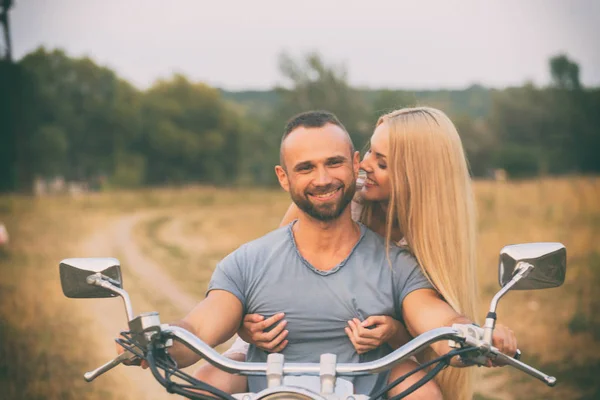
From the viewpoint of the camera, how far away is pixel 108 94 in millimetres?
19547

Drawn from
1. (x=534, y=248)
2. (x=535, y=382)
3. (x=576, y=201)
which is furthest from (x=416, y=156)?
(x=576, y=201)

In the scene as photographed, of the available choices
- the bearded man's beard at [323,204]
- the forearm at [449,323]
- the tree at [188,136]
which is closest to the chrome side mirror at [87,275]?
the bearded man's beard at [323,204]

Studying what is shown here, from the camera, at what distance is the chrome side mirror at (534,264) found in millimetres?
2510

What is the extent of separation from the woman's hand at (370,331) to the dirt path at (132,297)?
16.6 feet

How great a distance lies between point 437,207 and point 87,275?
124 cm

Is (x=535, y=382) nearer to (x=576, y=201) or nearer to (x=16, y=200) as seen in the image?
(x=576, y=201)

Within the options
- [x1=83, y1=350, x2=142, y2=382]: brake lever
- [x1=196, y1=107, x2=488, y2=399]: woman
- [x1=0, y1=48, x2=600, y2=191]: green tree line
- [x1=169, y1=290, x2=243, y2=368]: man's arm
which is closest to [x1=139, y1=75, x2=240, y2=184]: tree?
[x1=0, y1=48, x2=600, y2=191]: green tree line

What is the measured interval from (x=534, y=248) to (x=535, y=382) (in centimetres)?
559

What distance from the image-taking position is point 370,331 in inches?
104

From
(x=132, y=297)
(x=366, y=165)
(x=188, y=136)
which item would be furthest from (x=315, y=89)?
(x=366, y=165)

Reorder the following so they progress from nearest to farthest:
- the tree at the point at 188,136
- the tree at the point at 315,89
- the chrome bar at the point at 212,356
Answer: the chrome bar at the point at 212,356, the tree at the point at 315,89, the tree at the point at 188,136

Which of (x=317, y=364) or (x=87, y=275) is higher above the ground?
(x=87, y=275)

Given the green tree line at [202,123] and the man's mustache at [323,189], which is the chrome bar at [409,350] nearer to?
the man's mustache at [323,189]

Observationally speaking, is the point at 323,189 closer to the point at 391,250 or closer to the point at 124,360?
the point at 391,250
